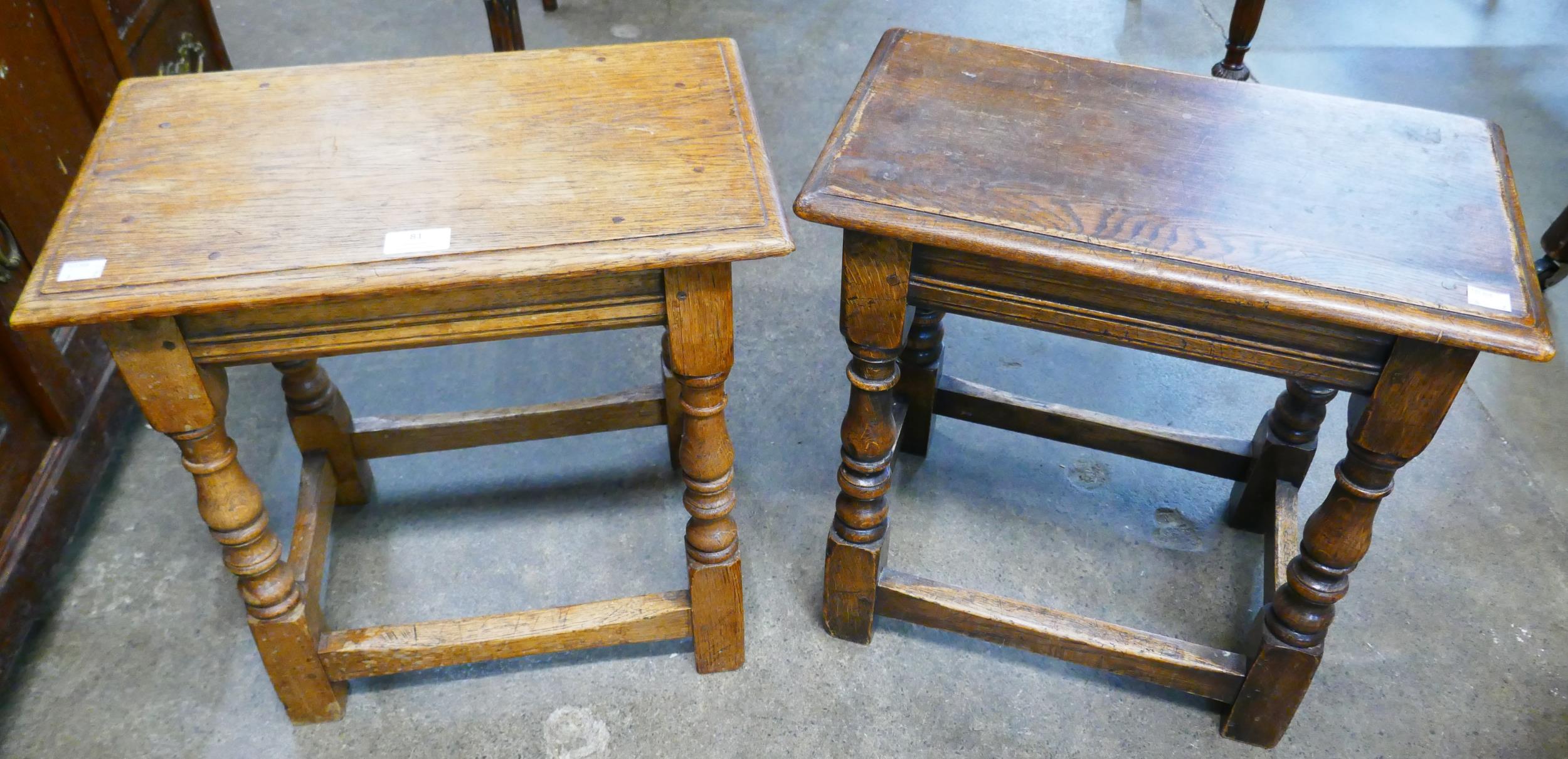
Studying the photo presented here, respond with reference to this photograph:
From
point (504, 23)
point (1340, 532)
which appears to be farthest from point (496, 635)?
point (504, 23)

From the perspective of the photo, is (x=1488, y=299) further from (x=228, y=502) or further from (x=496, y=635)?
(x=228, y=502)

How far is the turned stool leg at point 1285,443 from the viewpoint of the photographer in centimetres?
193

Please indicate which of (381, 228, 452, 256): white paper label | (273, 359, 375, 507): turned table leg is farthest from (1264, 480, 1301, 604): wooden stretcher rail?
(273, 359, 375, 507): turned table leg

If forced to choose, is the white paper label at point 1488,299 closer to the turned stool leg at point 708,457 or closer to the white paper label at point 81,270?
the turned stool leg at point 708,457

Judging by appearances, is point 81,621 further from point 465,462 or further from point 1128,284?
point 1128,284

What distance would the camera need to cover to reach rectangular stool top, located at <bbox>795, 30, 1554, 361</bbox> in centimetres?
129

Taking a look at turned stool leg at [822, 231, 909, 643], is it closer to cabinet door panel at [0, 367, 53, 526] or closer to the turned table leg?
the turned table leg

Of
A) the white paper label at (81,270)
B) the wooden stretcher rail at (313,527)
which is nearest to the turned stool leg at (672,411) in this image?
the wooden stretcher rail at (313,527)

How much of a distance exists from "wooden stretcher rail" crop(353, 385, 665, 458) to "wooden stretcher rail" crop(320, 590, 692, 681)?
15.6 inches

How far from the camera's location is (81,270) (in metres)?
1.28

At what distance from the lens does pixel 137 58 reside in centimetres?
243

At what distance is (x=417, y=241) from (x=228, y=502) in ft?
1.55

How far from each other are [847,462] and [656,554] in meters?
0.54

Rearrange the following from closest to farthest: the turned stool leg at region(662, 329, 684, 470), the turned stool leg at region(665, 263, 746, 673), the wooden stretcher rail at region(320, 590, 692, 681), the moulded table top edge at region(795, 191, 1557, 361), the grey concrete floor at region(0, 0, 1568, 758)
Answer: the moulded table top edge at region(795, 191, 1557, 361) < the turned stool leg at region(665, 263, 746, 673) < the wooden stretcher rail at region(320, 590, 692, 681) < the grey concrete floor at region(0, 0, 1568, 758) < the turned stool leg at region(662, 329, 684, 470)
